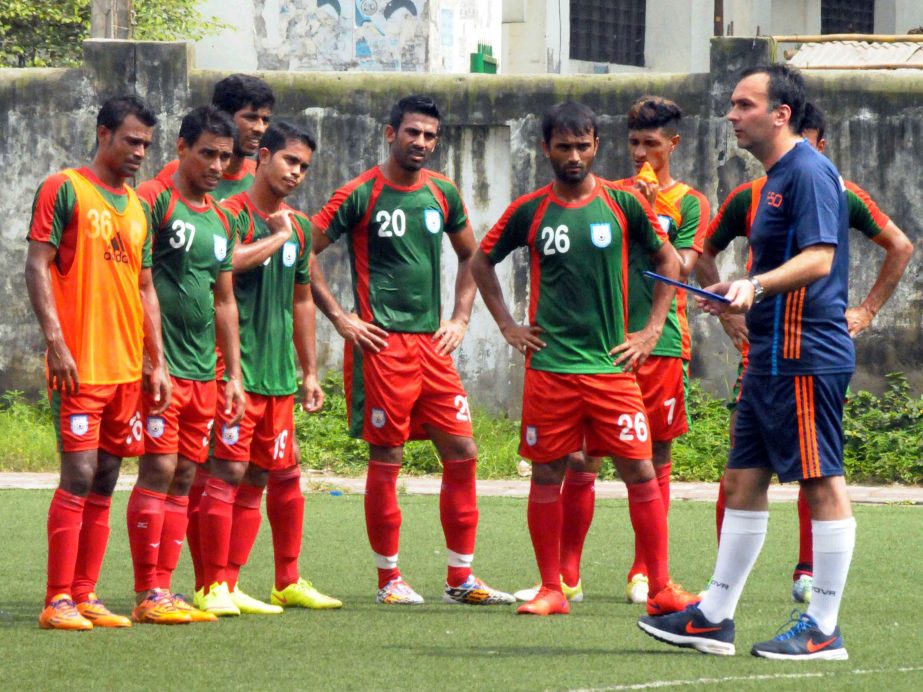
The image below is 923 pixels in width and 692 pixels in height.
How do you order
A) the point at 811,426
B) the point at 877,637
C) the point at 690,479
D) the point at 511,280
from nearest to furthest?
the point at 811,426 < the point at 877,637 < the point at 690,479 < the point at 511,280

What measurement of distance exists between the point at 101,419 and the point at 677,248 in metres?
3.23

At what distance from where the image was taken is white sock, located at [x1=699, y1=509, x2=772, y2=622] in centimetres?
641

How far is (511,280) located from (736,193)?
7.88 meters

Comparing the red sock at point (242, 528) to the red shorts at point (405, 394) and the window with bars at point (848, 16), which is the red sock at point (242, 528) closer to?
the red shorts at point (405, 394)

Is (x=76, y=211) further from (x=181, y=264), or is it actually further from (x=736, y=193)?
(x=736, y=193)

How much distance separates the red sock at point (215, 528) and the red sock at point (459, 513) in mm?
1162

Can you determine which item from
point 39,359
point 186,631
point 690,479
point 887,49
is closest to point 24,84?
point 39,359

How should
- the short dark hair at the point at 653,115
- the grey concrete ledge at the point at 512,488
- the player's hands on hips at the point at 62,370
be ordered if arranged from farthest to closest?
1. the grey concrete ledge at the point at 512,488
2. the short dark hair at the point at 653,115
3. the player's hands on hips at the point at 62,370

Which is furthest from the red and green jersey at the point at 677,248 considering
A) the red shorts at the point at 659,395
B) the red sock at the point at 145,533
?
the red sock at the point at 145,533

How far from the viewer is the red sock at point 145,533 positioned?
7324 mm

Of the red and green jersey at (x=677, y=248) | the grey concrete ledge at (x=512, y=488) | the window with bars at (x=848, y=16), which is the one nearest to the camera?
the red and green jersey at (x=677, y=248)

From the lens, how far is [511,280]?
50.8 ft

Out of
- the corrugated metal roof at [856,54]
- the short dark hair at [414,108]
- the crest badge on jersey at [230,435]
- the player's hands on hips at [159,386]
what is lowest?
the crest badge on jersey at [230,435]

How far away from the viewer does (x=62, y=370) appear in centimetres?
688
